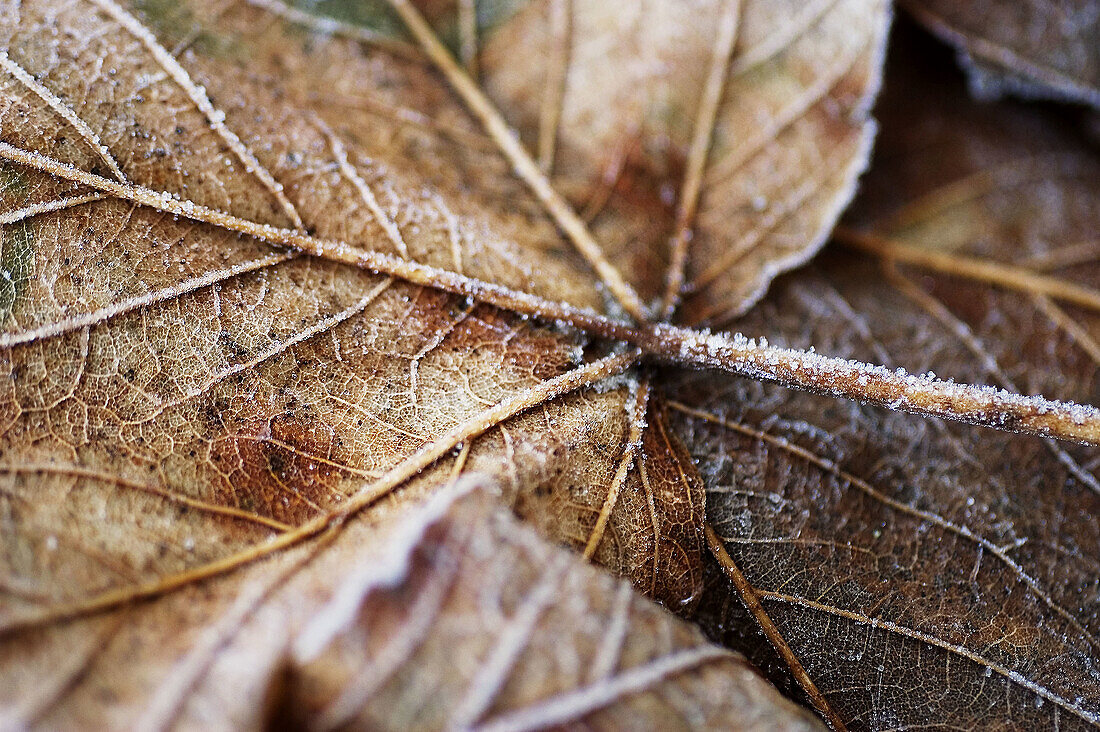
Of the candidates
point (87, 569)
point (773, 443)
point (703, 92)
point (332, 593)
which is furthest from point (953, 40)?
point (87, 569)

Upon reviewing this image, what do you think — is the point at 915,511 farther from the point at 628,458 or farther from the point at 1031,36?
the point at 1031,36

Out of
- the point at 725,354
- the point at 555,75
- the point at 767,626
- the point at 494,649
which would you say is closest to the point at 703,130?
the point at 555,75

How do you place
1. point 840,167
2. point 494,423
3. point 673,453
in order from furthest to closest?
point 840,167 → point 673,453 → point 494,423

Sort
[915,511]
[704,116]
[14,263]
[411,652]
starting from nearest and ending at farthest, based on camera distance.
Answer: [411,652] < [14,263] < [915,511] < [704,116]

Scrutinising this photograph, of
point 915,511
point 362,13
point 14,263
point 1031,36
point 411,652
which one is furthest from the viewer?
point 1031,36

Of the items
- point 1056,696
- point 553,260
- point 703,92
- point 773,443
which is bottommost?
point 1056,696

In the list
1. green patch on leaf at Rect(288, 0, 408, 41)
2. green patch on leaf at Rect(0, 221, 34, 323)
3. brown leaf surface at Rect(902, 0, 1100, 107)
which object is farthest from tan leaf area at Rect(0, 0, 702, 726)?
brown leaf surface at Rect(902, 0, 1100, 107)

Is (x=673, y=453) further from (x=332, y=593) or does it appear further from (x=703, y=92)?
(x=703, y=92)
